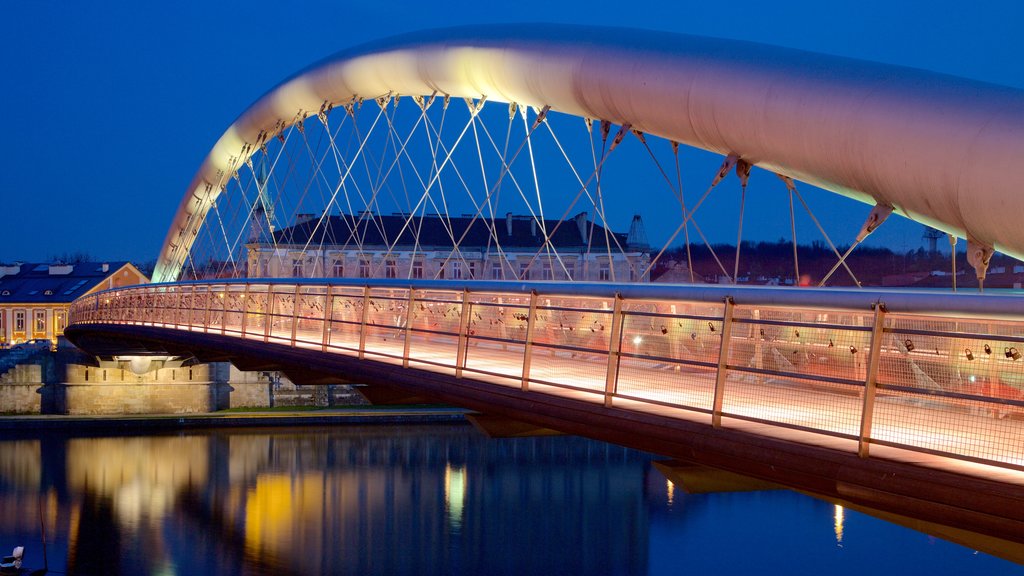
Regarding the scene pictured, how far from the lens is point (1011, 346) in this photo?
5098mm

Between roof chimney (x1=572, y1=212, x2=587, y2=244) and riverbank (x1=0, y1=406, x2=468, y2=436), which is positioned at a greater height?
roof chimney (x1=572, y1=212, x2=587, y2=244)

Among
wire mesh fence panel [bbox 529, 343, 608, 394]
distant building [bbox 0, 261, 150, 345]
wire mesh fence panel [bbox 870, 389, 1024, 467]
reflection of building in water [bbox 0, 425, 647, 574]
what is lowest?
reflection of building in water [bbox 0, 425, 647, 574]

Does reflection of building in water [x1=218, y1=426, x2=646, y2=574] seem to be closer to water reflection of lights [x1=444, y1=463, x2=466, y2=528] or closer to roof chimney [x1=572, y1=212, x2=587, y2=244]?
water reflection of lights [x1=444, y1=463, x2=466, y2=528]

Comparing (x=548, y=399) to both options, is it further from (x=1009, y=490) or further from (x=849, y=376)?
(x=1009, y=490)

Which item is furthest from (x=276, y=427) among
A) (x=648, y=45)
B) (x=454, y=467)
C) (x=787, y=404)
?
(x=787, y=404)

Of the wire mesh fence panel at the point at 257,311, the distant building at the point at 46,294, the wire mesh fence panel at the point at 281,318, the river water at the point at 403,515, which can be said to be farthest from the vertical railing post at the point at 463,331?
the distant building at the point at 46,294

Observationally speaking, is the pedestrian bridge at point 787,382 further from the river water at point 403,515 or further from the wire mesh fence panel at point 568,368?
the river water at point 403,515

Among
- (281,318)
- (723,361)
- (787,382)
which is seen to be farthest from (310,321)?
(723,361)

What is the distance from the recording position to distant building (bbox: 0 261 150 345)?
62469 mm

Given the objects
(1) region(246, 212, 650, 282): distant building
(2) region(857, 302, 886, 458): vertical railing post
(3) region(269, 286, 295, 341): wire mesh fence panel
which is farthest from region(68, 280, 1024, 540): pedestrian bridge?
(1) region(246, 212, 650, 282): distant building

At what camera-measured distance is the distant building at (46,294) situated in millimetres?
62469

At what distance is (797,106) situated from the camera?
9.34 m

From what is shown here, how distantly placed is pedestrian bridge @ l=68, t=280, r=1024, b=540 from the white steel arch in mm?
1219

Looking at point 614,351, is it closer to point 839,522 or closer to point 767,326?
point 767,326
